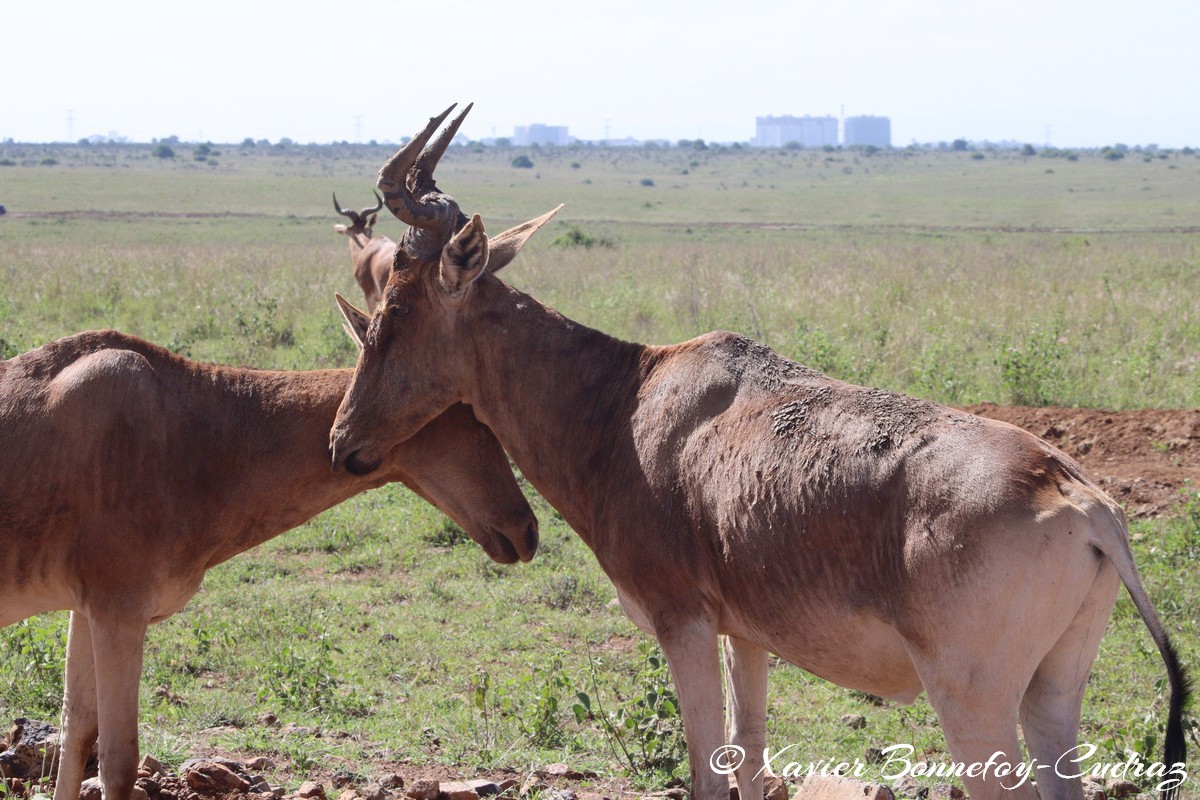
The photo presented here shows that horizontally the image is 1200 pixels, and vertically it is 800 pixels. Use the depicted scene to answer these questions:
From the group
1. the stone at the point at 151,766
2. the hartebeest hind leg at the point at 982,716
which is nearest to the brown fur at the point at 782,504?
the hartebeest hind leg at the point at 982,716

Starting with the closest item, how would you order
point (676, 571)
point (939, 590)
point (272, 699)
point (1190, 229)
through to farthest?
point (939, 590) → point (676, 571) → point (272, 699) → point (1190, 229)

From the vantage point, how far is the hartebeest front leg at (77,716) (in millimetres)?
4785

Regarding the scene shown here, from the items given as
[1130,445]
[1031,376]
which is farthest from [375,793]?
[1031,376]

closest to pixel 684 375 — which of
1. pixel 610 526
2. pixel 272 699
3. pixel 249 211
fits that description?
pixel 610 526

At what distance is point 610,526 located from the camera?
14.4 feet

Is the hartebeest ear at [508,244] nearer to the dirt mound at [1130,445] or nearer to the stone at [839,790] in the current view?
the stone at [839,790]

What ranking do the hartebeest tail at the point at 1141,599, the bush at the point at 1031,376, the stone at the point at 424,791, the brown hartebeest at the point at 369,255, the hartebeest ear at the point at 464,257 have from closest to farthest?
the hartebeest tail at the point at 1141,599, the hartebeest ear at the point at 464,257, the stone at the point at 424,791, the bush at the point at 1031,376, the brown hartebeest at the point at 369,255

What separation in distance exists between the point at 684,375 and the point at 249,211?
50314 mm

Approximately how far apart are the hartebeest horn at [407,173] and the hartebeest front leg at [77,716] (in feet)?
6.75

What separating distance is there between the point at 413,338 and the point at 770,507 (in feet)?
5.36

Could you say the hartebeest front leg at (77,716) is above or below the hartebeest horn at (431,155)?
below

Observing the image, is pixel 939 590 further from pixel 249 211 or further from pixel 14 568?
pixel 249 211

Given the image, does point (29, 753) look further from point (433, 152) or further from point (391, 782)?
point (433, 152)

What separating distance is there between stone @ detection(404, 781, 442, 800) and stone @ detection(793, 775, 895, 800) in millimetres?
1497
